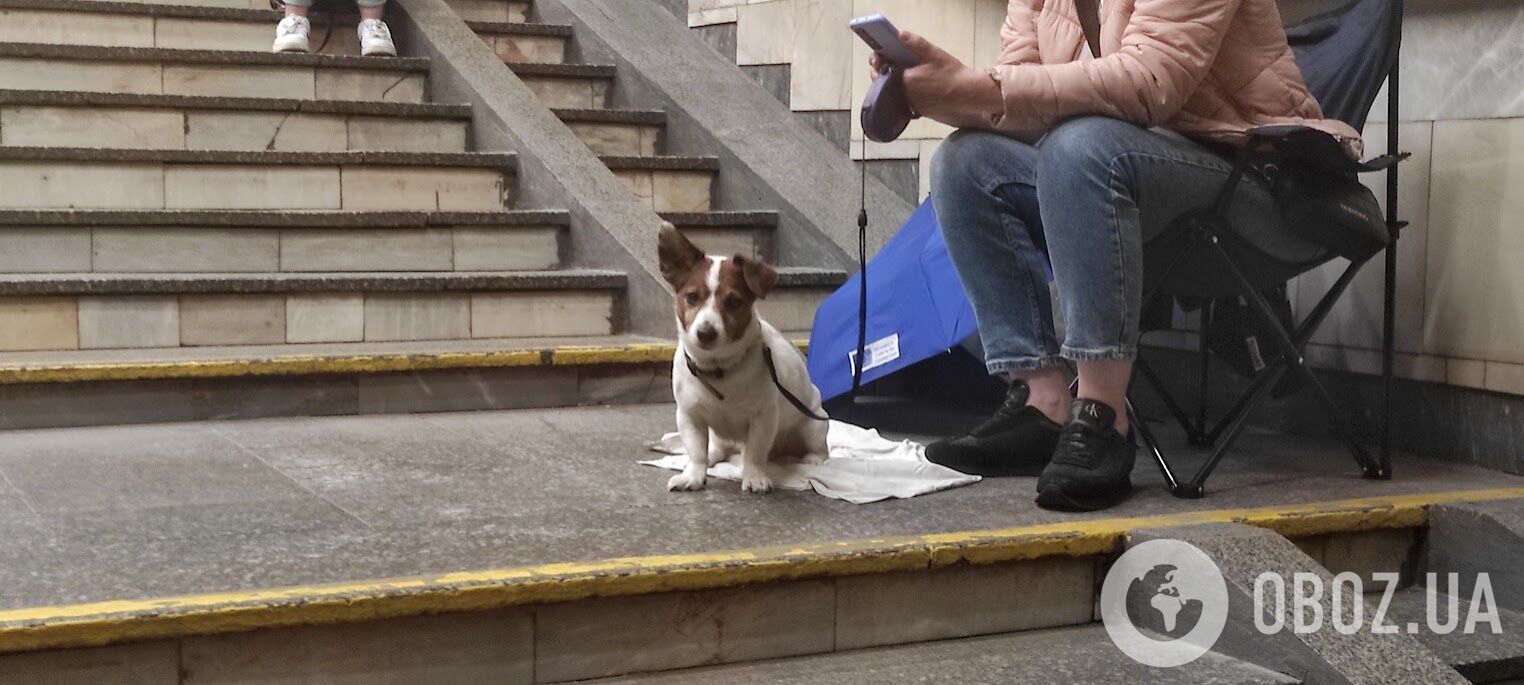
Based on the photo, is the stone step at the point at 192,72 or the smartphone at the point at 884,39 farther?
the stone step at the point at 192,72

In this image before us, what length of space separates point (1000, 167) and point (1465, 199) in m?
1.02

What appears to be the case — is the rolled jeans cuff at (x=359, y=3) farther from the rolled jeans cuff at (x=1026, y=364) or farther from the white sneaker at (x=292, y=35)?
the rolled jeans cuff at (x=1026, y=364)

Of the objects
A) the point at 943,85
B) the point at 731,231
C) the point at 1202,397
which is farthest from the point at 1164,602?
the point at 731,231

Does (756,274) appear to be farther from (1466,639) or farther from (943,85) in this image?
→ (1466,639)

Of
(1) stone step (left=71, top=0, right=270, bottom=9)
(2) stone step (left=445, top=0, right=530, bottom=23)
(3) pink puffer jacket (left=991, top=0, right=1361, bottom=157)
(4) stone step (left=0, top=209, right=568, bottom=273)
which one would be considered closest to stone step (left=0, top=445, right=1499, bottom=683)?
(3) pink puffer jacket (left=991, top=0, right=1361, bottom=157)

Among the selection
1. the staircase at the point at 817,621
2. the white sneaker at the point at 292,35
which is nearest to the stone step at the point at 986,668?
the staircase at the point at 817,621

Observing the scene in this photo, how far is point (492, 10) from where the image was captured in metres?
6.34

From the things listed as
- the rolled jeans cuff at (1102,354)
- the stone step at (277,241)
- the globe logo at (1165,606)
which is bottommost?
the globe logo at (1165,606)

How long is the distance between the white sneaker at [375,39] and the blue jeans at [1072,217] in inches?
117

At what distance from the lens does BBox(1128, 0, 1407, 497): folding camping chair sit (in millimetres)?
2779

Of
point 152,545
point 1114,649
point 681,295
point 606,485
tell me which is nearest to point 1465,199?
point 1114,649

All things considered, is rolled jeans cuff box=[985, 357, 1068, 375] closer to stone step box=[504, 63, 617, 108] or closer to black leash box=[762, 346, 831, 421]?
black leash box=[762, 346, 831, 421]

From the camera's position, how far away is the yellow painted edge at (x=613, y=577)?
1896mm

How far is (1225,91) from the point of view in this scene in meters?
2.89
